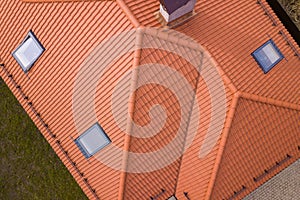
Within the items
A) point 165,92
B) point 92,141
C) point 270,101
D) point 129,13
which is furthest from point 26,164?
point 270,101

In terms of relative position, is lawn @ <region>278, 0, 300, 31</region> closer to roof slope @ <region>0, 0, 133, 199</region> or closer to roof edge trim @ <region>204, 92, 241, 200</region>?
roof edge trim @ <region>204, 92, 241, 200</region>

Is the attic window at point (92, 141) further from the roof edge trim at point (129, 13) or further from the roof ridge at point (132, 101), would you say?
the roof edge trim at point (129, 13)

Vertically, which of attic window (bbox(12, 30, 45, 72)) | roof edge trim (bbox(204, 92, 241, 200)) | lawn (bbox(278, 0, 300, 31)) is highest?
attic window (bbox(12, 30, 45, 72))

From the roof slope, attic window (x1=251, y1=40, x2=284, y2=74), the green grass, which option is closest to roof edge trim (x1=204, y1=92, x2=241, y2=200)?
attic window (x1=251, y1=40, x2=284, y2=74)

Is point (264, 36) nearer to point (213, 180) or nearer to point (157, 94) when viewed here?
point (157, 94)

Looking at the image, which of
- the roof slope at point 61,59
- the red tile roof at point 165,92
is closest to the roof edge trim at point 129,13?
the red tile roof at point 165,92

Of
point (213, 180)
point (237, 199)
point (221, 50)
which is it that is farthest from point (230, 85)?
point (237, 199)
